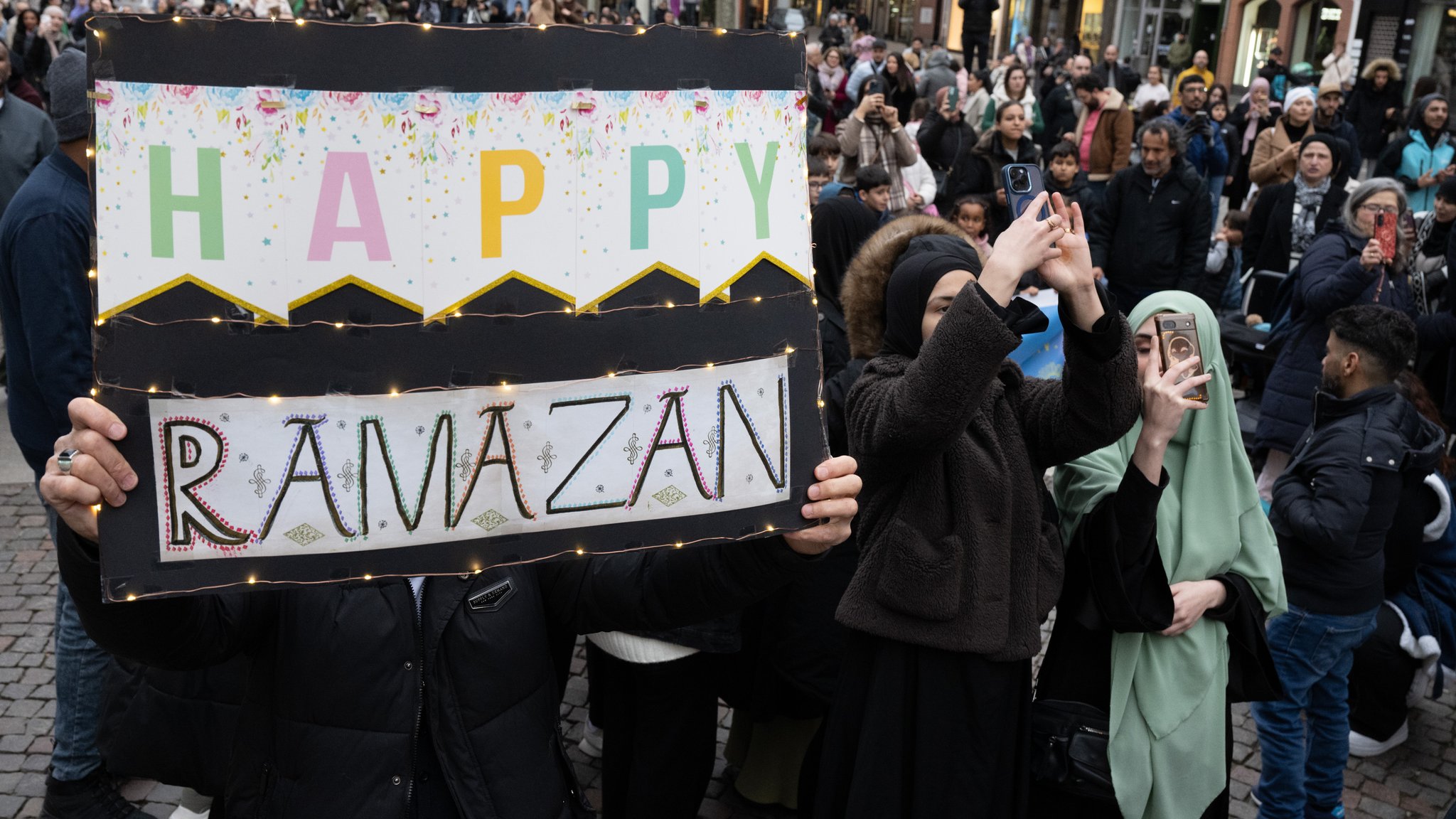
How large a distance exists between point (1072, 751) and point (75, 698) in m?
2.87

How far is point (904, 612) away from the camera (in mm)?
2637

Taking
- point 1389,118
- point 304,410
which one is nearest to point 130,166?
point 304,410

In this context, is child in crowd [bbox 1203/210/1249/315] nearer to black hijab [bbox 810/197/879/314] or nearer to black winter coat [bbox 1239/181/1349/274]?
black winter coat [bbox 1239/181/1349/274]

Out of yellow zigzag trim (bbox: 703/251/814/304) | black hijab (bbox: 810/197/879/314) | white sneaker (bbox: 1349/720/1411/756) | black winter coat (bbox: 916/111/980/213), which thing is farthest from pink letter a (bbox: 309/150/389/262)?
black winter coat (bbox: 916/111/980/213)

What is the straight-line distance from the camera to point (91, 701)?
366 cm

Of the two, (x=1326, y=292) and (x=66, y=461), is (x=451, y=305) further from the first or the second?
(x=1326, y=292)

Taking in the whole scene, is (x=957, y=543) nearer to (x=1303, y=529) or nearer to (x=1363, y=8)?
(x=1303, y=529)

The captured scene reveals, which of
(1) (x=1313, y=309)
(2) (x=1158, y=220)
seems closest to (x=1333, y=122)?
(2) (x=1158, y=220)

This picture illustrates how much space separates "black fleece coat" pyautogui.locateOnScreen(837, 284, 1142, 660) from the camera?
2.52 meters

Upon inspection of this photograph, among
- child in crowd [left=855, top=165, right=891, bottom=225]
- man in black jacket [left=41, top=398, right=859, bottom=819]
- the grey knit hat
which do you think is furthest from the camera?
child in crowd [left=855, top=165, right=891, bottom=225]

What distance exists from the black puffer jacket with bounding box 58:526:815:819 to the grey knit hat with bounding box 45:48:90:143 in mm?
2032

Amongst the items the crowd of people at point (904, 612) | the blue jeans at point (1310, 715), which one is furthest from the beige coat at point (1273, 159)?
the blue jeans at point (1310, 715)

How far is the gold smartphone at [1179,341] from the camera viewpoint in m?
2.73

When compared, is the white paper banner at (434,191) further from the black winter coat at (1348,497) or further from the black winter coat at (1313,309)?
the black winter coat at (1313,309)
